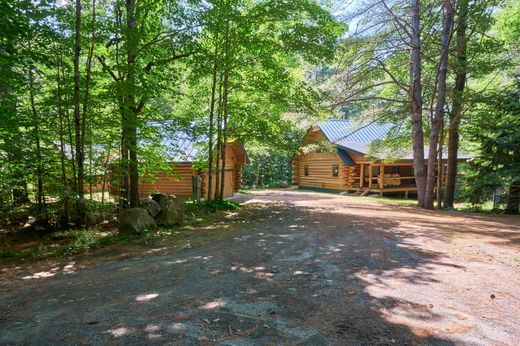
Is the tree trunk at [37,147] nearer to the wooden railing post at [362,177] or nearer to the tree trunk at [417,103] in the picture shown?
the tree trunk at [417,103]

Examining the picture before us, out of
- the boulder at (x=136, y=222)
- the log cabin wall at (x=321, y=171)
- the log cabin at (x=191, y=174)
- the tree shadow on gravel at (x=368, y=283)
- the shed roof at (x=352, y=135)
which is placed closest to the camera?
the tree shadow on gravel at (x=368, y=283)

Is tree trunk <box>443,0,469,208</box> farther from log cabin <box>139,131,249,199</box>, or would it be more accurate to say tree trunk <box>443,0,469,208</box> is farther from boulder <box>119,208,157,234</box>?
boulder <box>119,208,157,234</box>

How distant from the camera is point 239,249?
6.23 meters

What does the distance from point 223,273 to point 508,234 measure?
609cm

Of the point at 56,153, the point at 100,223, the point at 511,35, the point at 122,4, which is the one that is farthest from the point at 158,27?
the point at 511,35

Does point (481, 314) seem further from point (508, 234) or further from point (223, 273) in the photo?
point (508, 234)

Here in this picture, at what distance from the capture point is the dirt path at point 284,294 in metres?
2.78

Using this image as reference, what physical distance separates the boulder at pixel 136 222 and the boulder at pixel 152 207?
17.0 inches

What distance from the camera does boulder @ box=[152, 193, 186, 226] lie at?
943 centimetres

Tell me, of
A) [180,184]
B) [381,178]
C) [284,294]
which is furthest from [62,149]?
[381,178]

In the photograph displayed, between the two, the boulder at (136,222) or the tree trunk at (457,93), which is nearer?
the boulder at (136,222)

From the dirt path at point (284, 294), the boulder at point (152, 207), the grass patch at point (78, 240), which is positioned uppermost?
the boulder at point (152, 207)

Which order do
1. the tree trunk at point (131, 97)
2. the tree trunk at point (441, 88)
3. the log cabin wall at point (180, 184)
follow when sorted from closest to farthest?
the tree trunk at point (131, 97), the tree trunk at point (441, 88), the log cabin wall at point (180, 184)

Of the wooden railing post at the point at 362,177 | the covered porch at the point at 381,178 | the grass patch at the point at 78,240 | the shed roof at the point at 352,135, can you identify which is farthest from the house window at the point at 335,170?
the grass patch at the point at 78,240
